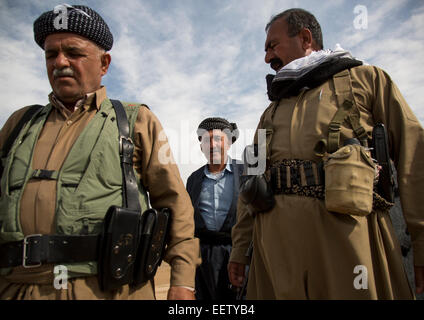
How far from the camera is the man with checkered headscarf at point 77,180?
133 centimetres

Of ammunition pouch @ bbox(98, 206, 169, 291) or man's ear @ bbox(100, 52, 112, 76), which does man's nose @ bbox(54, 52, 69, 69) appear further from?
ammunition pouch @ bbox(98, 206, 169, 291)

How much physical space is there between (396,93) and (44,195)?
2.06 meters

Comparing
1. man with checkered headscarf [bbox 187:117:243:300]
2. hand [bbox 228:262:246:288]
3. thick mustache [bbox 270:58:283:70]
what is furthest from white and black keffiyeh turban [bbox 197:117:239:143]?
hand [bbox 228:262:246:288]

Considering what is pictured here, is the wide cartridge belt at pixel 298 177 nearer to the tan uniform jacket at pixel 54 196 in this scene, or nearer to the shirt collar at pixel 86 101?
the tan uniform jacket at pixel 54 196

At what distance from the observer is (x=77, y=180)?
1464 millimetres

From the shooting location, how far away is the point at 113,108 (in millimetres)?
1752

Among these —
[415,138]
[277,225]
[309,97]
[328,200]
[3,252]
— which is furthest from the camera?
[309,97]

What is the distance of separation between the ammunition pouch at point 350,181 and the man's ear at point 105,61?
60.6 inches

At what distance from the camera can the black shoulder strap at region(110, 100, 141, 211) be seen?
1521 millimetres

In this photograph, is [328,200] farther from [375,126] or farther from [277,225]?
[375,126]

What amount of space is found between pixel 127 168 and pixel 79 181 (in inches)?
9.6

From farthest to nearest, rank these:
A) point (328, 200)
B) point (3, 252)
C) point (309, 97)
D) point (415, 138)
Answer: point (309, 97)
point (415, 138)
point (328, 200)
point (3, 252)

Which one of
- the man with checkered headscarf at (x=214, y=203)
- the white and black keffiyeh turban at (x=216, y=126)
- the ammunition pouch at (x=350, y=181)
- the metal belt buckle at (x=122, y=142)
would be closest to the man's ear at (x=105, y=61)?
the metal belt buckle at (x=122, y=142)

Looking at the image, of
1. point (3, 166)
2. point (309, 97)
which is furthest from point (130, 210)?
point (309, 97)
